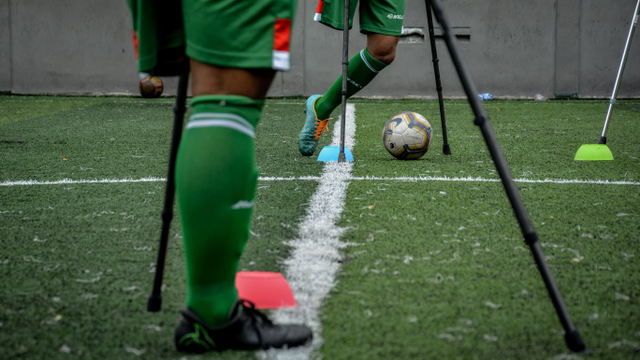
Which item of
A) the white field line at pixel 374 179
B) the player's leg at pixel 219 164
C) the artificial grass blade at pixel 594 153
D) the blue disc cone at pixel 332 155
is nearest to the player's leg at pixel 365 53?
the blue disc cone at pixel 332 155

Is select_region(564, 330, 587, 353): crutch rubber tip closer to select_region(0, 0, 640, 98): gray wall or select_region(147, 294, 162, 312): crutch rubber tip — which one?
select_region(147, 294, 162, 312): crutch rubber tip

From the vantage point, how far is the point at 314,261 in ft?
5.77

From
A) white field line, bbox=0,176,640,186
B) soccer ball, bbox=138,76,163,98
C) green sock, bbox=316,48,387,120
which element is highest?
green sock, bbox=316,48,387,120

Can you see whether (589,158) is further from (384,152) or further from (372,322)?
(372,322)

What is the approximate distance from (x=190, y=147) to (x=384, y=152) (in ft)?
9.69

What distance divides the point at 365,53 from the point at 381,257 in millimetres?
1978

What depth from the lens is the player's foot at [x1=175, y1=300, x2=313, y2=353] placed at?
3.91ft

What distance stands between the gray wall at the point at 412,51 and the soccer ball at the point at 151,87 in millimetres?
505

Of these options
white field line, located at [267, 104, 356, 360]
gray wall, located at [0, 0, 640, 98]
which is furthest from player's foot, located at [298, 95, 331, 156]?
gray wall, located at [0, 0, 640, 98]

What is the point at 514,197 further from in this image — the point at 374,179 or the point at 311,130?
the point at 311,130

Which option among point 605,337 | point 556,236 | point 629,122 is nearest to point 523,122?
point 629,122

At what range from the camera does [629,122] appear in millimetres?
5930

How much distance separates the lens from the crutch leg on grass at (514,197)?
46.5 inches

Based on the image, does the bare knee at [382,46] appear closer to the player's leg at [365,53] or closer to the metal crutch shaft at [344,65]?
the player's leg at [365,53]
